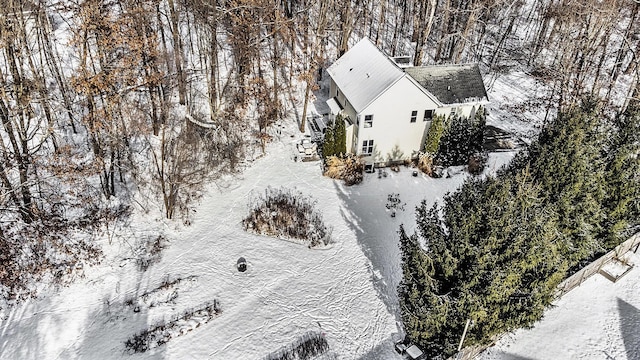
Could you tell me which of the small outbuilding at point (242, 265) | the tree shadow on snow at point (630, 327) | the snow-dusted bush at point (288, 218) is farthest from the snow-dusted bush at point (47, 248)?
the tree shadow on snow at point (630, 327)

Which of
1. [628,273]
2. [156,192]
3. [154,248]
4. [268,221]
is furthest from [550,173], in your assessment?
[156,192]

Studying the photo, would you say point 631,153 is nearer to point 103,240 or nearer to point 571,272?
point 571,272

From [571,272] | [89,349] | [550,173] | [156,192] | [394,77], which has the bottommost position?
[89,349]

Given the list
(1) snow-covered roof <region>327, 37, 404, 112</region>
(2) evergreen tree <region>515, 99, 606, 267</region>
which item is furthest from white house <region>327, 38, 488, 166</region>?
(2) evergreen tree <region>515, 99, 606, 267</region>

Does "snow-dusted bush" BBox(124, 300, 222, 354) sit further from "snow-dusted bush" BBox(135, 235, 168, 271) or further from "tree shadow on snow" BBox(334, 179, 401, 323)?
"tree shadow on snow" BBox(334, 179, 401, 323)

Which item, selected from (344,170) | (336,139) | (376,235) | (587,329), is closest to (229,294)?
(376,235)

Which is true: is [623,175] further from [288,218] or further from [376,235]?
→ [288,218]

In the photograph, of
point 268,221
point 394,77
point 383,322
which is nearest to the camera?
point 383,322
